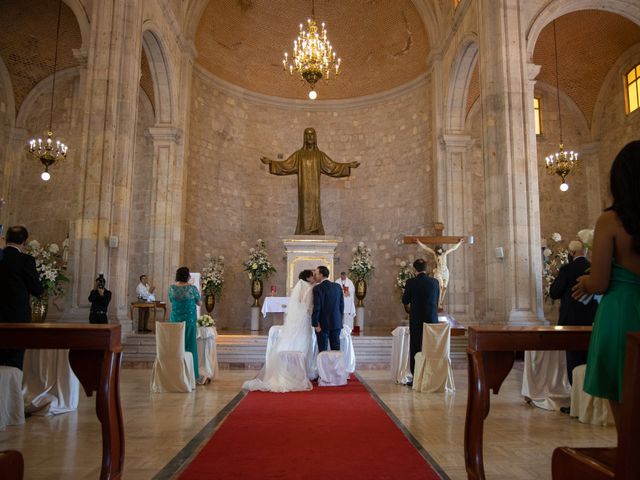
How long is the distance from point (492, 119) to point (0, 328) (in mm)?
10452

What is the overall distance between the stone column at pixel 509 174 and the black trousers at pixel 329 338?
4003 mm

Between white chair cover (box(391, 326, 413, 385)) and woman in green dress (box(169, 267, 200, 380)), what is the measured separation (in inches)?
129

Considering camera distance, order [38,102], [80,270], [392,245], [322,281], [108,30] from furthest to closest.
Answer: [392,245] < [38,102] < [108,30] < [80,270] < [322,281]

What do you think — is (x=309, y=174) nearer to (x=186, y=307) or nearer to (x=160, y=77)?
(x=160, y=77)

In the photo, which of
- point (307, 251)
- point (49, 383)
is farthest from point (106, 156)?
point (49, 383)

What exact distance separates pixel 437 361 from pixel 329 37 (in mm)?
15299

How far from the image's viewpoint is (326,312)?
8.55m

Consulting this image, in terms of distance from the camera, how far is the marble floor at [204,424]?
3984 millimetres

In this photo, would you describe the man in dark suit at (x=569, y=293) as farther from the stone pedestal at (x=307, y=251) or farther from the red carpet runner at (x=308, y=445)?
the stone pedestal at (x=307, y=251)

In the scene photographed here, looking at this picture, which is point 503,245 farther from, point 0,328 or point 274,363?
point 0,328

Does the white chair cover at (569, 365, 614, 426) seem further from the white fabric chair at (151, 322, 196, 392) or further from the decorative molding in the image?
the decorative molding

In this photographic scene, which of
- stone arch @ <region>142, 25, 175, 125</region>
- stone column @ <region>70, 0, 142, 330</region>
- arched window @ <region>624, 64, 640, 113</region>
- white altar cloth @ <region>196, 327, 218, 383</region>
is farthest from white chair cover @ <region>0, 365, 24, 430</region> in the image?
arched window @ <region>624, 64, 640, 113</region>

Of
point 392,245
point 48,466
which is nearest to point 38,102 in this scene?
point 392,245

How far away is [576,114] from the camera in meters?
18.5
